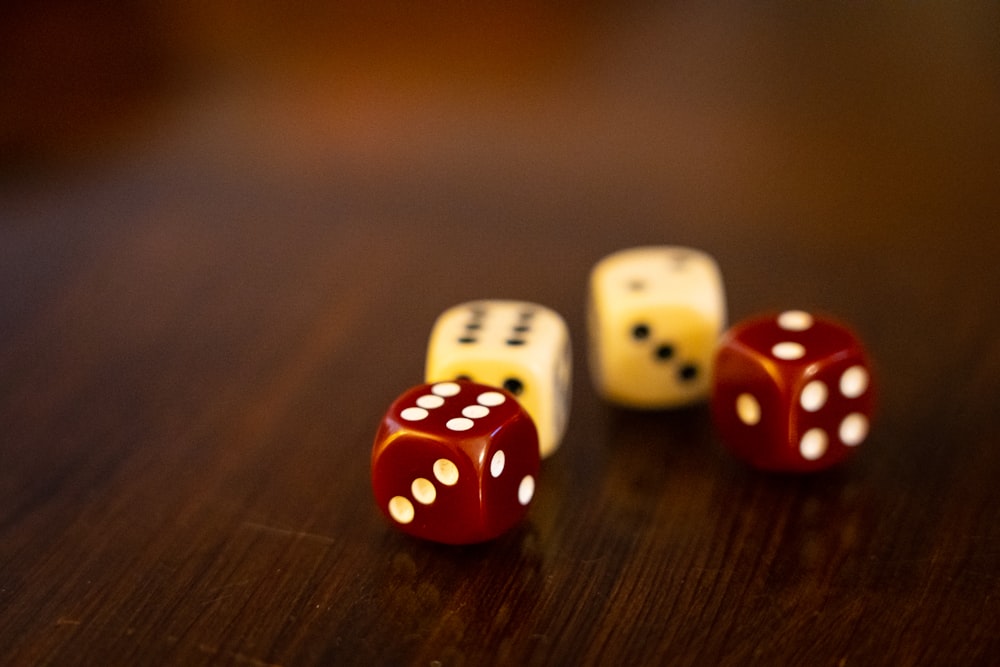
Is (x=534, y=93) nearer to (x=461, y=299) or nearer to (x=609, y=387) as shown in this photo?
(x=461, y=299)

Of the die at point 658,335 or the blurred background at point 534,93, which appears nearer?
the die at point 658,335

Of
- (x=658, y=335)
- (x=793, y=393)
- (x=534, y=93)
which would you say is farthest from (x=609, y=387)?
(x=534, y=93)

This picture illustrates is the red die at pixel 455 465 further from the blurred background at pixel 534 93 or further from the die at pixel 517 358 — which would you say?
the blurred background at pixel 534 93

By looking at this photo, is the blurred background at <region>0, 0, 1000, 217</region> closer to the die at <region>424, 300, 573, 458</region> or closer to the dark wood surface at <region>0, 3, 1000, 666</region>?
the dark wood surface at <region>0, 3, 1000, 666</region>

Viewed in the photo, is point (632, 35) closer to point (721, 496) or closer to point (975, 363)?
point (975, 363)

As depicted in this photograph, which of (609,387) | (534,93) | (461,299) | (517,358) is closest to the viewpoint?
(517,358)

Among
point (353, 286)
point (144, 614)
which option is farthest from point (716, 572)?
point (353, 286)

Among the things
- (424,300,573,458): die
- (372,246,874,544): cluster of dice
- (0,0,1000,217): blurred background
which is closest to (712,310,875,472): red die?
(372,246,874,544): cluster of dice

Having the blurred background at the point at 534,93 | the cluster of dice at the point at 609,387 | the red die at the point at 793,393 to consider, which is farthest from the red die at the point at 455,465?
the blurred background at the point at 534,93
